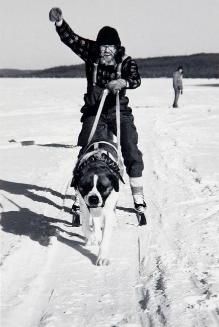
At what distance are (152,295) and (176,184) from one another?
3.85 metres

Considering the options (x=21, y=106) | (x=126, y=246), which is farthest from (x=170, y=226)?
(x=21, y=106)

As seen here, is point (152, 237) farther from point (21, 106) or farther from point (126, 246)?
point (21, 106)

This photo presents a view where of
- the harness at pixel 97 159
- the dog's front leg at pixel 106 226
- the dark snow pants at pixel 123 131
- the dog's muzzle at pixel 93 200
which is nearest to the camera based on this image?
the dog's muzzle at pixel 93 200

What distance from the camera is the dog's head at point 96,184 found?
153 inches

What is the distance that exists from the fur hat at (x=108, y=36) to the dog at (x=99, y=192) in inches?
40.4

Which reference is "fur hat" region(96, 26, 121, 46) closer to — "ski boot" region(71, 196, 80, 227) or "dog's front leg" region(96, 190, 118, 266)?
"dog's front leg" region(96, 190, 118, 266)

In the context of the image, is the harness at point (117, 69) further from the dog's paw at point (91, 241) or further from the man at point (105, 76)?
the dog's paw at point (91, 241)

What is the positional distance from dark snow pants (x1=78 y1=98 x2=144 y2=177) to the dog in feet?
1.91

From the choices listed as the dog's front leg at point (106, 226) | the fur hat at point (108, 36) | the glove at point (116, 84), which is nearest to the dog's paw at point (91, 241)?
the dog's front leg at point (106, 226)

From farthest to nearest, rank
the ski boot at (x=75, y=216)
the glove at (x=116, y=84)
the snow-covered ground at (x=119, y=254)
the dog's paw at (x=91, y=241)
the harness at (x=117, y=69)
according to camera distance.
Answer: the ski boot at (x=75, y=216)
the harness at (x=117, y=69)
the glove at (x=116, y=84)
the dog's paw at (x=91, y=241)
the snow-covered ground at (x=119, y=254)

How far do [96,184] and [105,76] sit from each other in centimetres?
131

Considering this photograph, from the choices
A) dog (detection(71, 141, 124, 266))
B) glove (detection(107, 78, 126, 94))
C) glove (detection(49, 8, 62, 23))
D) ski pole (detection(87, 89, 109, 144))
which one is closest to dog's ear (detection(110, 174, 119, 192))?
dog (detection(71, 141, 124, 266))

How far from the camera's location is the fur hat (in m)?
4.61

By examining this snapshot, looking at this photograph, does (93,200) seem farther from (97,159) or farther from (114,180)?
(97,159)
